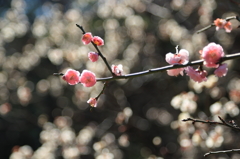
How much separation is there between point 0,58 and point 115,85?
3.05 m

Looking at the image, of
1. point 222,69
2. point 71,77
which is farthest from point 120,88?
point 222,69

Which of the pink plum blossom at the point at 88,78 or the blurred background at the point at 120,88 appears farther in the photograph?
the blurred background at the point at 120,88

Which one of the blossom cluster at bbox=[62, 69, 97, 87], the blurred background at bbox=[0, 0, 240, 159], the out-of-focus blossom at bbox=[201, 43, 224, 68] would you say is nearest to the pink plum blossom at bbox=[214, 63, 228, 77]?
the out-of-focus blossom at bbox=[201, 43, 224, 68]

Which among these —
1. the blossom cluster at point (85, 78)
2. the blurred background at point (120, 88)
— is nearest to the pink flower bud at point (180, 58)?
the blossom cluster at point (85, 78)

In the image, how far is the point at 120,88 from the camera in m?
4.11

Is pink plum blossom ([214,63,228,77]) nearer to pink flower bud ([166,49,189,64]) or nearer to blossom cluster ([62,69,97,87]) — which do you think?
pink flower bud ([166,49,189,64])

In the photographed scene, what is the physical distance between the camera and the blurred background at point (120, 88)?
2.95 meters

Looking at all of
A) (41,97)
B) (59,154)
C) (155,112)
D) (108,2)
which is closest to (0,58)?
(41,97)

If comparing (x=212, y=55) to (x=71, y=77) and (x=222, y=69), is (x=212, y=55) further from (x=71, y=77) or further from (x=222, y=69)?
(x=71, y=77)

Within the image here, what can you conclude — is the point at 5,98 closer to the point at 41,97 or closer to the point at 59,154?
the point at 41,97

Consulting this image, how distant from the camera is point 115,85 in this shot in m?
4.15

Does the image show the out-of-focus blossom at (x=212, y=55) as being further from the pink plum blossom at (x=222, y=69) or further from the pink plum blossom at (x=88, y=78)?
the pink plum blossom at (x=88, y=78)

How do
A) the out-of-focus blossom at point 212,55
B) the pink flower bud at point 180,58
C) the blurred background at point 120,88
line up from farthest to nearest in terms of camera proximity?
the blurred background at point 120,88 → the pink flower bud at point 180,58 → the out-of-focus blossom at point 212,55

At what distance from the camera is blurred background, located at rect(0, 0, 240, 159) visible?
295cm
